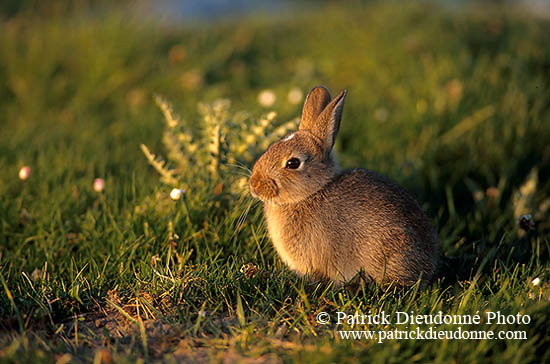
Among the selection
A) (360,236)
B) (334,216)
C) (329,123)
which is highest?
(329,123)

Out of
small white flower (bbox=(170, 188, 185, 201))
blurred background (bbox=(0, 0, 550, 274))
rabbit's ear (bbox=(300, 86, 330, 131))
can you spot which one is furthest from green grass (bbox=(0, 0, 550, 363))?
rabbit's ear (bbox=(300, 86, 330, 131))

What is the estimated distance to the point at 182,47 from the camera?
297 inches

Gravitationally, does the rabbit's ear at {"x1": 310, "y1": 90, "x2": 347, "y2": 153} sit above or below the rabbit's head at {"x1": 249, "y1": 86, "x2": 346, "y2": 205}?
above

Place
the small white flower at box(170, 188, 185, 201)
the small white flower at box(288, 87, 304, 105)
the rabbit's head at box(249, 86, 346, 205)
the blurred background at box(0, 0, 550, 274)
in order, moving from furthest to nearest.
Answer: the small white flower at box(288, 87, 304, 105), the blurred background at box(0, 0, 550, 274), the small white flower at box(170, 188, 185, 201), the rabbit's head at box(249, 86, 346, 205)

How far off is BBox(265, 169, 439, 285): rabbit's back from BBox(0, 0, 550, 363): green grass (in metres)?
0.18

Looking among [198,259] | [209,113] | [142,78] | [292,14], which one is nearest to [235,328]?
[198,259]

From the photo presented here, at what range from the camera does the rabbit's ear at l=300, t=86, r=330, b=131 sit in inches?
150

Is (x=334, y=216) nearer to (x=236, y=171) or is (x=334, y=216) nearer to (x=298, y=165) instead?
(x=298, y=165)

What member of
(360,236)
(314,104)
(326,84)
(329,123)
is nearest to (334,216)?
(360,236)

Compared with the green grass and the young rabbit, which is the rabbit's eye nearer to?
the young rabbit

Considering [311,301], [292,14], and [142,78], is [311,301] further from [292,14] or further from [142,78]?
[292,14]

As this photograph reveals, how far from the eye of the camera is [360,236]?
339cm

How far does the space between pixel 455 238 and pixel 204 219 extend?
1972mm

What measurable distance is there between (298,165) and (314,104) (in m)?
0.55
